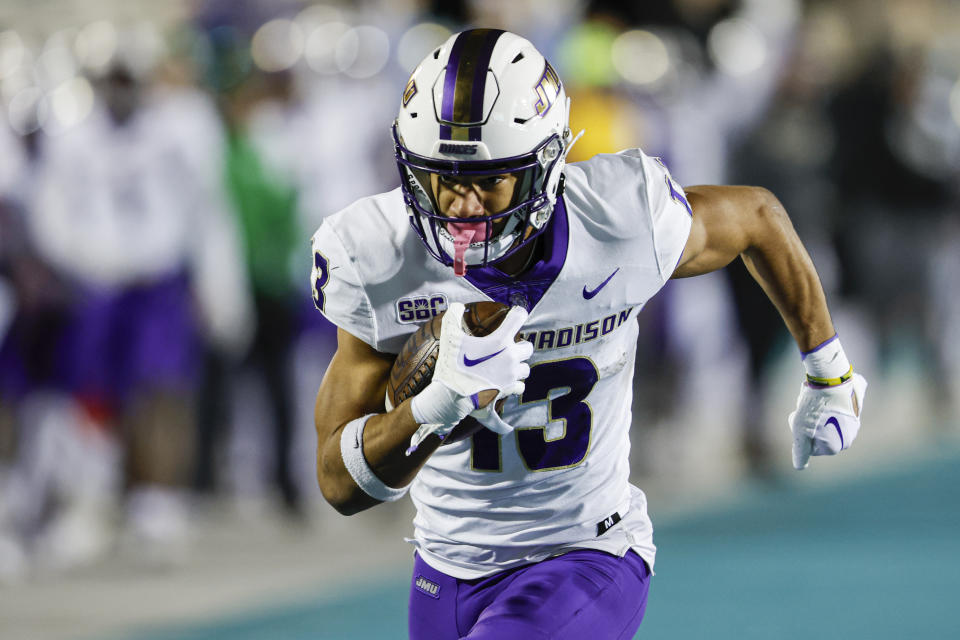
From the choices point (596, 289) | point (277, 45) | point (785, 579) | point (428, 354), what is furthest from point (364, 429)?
point (277, 45)

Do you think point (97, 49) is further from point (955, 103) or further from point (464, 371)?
point (955, 103)

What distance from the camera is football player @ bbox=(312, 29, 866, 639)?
2.60 m

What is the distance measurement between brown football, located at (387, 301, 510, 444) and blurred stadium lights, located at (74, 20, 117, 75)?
380cm

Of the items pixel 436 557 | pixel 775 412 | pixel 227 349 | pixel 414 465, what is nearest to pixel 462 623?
pixel 436 557

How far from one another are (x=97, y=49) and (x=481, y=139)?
13.7ft

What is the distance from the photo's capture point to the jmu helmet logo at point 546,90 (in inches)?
106

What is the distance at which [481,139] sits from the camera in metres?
2.60

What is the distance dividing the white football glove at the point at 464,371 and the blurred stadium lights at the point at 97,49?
156 inches

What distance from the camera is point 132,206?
5926 millimetres

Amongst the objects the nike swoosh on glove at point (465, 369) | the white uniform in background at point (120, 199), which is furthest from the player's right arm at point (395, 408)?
the white uniform in background at point (120, 199)

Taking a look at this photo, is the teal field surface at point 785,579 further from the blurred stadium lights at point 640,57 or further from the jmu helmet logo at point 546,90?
the jmu helmet logo at point 546,90

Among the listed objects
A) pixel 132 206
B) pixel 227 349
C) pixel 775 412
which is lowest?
pixel 775 412

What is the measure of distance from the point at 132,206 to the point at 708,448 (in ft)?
11.7

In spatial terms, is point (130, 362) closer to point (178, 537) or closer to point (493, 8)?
point (178, 537)
